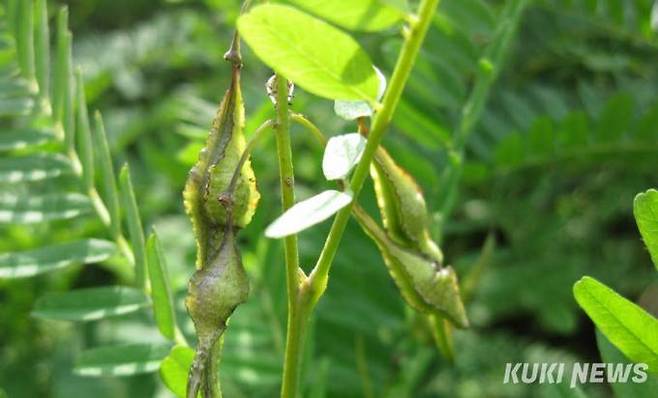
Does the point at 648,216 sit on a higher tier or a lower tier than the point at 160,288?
higher

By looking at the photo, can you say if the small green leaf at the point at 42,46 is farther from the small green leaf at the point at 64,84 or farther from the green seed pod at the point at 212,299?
the green seed pod at the point at 212,299

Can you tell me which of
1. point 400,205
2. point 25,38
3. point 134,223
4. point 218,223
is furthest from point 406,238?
point 25,38

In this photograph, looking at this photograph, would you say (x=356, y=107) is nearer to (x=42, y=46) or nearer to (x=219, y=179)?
(x=219, y=179)

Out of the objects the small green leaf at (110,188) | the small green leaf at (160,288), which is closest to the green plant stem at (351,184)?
the small green leaf at (160,288)

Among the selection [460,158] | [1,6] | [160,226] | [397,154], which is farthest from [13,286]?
[460,158]

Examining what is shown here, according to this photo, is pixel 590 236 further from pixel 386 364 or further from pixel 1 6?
pixel 1 6

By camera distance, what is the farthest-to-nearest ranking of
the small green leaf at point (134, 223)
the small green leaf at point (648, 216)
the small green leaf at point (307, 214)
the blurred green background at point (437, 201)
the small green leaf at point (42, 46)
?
1. the blurred green background at point (437, 201)
2. the small green leaf at point (42, 46)
3. the small green leaf at point (134, 223)
4. the small green leaf at point (648, 216)
5. the small green leaf at point (307, 214)
